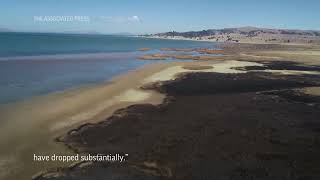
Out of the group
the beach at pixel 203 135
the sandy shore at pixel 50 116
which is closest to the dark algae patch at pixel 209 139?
the beach at pixel 203 135

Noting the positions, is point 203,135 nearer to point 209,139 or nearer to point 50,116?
point 209,139

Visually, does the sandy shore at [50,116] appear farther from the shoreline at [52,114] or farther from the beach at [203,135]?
the beach at [203,135]

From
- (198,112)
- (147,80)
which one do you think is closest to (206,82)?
(147,80)

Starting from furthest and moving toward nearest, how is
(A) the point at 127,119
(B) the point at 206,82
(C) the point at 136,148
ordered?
(B) the point at 206,82 → (A) the point at 127,119 → (C) the point at 136,148

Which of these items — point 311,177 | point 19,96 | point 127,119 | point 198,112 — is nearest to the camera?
point 311,177

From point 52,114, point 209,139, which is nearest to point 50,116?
point 52,114

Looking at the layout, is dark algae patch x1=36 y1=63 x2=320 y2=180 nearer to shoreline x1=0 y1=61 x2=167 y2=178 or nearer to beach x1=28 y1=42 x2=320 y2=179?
beach x1=28 y1=42 x2=320 y2=179

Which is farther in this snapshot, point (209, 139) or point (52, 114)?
point (52, 114)

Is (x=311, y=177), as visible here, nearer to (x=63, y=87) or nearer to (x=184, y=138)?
(x=184, y=138)

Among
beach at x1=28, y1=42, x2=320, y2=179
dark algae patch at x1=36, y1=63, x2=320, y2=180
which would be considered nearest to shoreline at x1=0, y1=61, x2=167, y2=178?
beach at x1=28, y1=42, x2=320, y2=179
